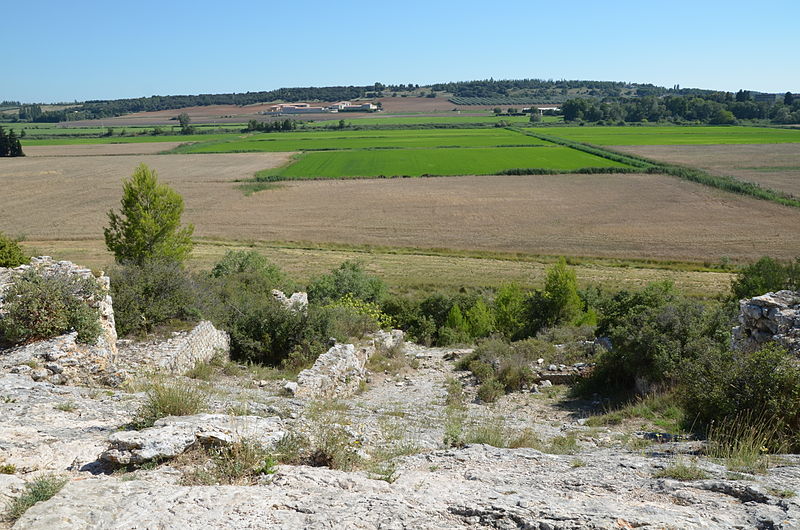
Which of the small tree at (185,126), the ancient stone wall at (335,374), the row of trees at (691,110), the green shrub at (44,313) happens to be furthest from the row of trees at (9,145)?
the row of trees at (691,110)

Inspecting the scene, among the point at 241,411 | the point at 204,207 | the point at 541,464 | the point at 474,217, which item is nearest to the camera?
the point at 541,464

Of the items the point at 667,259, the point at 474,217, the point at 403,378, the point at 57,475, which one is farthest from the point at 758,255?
the point at 57,475

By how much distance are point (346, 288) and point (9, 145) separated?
116 metres

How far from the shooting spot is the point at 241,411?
9.18 meters

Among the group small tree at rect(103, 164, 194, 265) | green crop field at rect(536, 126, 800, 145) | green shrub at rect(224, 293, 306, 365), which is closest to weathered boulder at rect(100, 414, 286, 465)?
green shrub at rect(224, 293, 306, 365)

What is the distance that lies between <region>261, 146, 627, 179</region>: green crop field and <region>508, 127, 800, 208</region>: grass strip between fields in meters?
3.05

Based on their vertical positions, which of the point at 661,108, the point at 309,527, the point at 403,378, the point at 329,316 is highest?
the point at 661,108

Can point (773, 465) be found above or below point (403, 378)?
above

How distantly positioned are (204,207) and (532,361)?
5506 cm

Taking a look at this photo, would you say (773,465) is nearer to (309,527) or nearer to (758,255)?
(309,527)

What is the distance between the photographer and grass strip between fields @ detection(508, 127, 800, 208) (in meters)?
65.8

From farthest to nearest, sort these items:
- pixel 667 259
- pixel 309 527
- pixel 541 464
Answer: pixel 667 259, pixel 541 464, pixel 309 527

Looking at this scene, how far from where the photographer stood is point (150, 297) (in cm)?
1742

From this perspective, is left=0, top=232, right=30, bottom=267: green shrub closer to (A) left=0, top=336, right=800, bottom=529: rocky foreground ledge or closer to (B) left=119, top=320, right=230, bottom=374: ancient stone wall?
(B) left=119, top=320, right=230, bottom=374: ancient stone wall
